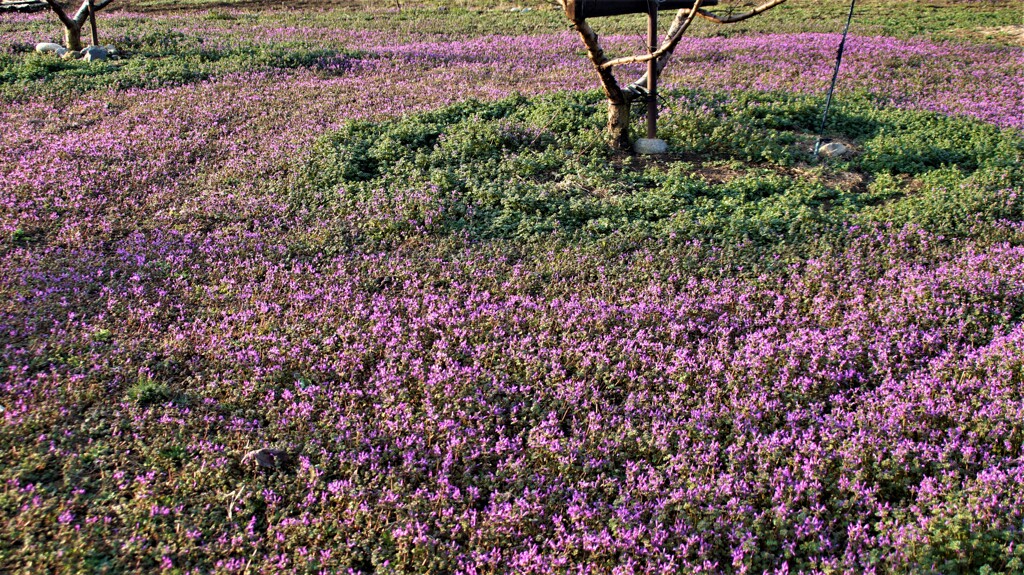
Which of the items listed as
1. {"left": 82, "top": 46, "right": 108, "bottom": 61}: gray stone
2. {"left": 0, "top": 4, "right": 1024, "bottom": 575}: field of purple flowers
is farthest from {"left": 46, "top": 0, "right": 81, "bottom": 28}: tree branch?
{"left": 0, "top": 4, "right": 1024, "bottom": 575}: field of purple flowers

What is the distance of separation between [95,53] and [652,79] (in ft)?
50.0

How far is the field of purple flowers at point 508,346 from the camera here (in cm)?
436

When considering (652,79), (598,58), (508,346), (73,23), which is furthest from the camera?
(73,23)

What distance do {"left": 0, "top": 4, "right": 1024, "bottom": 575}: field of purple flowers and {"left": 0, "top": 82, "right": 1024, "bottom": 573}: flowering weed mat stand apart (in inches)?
1.2

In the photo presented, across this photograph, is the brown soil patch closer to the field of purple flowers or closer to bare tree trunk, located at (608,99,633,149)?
the field of purple flowers

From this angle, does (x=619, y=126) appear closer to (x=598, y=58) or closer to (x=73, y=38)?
(x=598, y=58)

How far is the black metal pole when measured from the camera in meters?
9.95

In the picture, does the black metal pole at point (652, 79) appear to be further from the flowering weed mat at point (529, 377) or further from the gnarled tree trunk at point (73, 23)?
the gnarled tree trunk at point (73, 23)

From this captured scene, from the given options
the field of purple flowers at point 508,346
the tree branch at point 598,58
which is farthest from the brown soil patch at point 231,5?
the tree branch at point 598,58

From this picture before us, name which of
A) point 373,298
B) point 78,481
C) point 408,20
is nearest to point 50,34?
point 408,20

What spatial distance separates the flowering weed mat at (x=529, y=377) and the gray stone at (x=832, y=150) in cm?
104

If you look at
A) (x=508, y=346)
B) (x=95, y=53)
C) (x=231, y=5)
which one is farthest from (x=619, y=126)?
(x=231, y=5)

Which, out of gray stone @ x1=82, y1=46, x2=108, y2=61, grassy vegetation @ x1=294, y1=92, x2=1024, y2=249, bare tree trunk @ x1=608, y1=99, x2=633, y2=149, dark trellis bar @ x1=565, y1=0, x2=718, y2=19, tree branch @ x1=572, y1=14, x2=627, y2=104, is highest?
gray stone @ x1=82, y1=46, x2=108, y2=61

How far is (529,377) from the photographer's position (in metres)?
5.87
